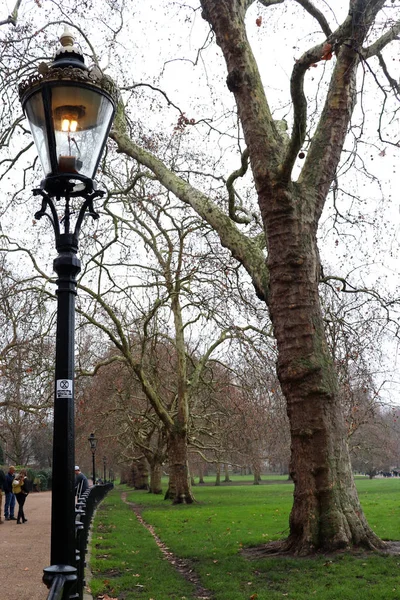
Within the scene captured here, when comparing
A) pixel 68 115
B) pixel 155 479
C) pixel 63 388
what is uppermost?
pixel 68 115

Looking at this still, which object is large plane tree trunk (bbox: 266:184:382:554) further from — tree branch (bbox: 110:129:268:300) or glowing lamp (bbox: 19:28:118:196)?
glowing lamp (bbox: 19:28:118:196)

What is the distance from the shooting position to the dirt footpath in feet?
24.1

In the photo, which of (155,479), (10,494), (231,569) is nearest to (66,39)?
(231,569)

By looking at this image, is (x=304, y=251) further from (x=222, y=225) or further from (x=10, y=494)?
(x=10, y=494)

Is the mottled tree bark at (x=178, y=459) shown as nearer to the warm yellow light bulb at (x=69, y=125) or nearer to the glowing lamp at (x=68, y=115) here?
the glowing lamp at (x=68, y=115)

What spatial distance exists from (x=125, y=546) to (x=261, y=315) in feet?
26.8

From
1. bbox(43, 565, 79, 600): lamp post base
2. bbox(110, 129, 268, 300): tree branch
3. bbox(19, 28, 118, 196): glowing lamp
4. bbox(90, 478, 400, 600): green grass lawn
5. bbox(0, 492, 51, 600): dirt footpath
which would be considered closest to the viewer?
bbox(43, 565, 79, 600): lamp post base

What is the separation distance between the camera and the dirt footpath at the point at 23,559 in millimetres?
7342

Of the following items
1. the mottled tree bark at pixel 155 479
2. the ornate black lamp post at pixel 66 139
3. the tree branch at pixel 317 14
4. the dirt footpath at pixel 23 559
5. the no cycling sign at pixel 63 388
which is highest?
the tree branch at pixel 317 14

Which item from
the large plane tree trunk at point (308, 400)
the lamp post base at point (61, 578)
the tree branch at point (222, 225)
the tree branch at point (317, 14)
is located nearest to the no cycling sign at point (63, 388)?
the lamp post base at point (61, 578)

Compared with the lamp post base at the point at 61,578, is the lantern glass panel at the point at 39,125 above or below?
above

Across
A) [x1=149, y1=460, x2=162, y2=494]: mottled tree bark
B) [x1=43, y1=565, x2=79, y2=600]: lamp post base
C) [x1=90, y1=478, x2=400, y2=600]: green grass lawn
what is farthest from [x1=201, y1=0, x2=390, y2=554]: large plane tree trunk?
[x1=149, y1=460, x2=162, y2=494]: mottled tree bark

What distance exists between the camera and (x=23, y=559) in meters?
9.91

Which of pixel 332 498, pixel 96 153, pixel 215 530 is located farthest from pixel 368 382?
pixel 96 153
